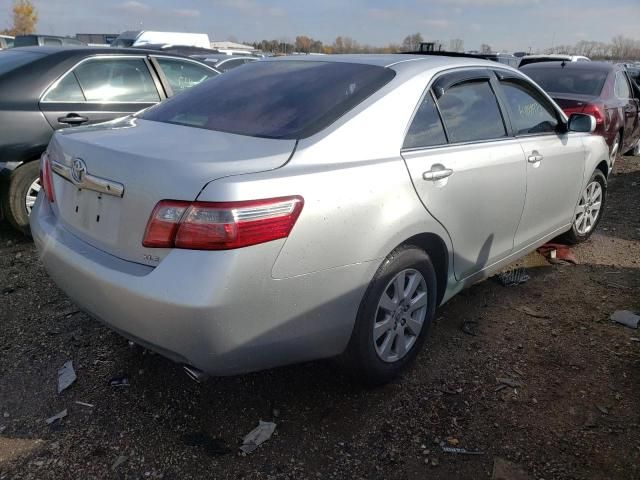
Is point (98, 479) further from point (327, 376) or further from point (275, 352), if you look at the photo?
point (327, 376)

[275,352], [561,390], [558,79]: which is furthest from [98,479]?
[558,79]

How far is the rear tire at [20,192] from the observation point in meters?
4.51

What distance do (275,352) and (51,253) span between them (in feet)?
3.89

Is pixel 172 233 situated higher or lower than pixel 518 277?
higher

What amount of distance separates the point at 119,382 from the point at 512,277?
293cm

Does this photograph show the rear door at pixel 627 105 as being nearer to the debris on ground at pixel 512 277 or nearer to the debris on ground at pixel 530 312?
the debris on ground at pixel 512 277

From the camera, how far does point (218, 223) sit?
76.7 inches

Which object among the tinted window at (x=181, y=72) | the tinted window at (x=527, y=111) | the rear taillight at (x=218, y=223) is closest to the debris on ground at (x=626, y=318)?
the tinted window at (x=527, y=111)

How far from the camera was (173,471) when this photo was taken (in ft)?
7.37

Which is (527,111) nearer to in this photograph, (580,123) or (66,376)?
(580,123)

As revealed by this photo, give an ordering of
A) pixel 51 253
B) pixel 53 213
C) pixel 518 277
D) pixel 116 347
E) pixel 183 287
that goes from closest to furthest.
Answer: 1. pixel 183 287
2. pixel 51 253
3. pixel 53 213
4. pixel 116 347
5. pixel 518 277

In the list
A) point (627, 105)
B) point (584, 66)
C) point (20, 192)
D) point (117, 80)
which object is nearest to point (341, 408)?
point (20, 192)

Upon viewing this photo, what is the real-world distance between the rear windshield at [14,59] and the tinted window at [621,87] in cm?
726

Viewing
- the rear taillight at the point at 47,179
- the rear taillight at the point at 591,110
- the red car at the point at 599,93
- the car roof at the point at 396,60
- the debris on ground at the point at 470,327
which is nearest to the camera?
the rear taillight at the point at 47,179
